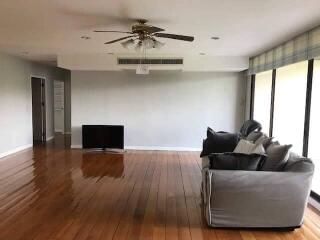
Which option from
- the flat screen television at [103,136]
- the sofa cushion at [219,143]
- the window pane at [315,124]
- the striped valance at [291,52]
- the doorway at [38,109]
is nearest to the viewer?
the striped valance at [291,52]

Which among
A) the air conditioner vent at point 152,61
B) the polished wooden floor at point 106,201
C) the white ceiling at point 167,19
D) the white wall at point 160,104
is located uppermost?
the white ceiling at point 167,19

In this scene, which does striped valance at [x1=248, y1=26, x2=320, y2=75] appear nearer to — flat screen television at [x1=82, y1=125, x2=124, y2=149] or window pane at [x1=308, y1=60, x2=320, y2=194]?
window pane at [x1=308, y1=60, x2=320, y2=194]

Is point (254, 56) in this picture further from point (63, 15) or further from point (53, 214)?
point (53, 214)

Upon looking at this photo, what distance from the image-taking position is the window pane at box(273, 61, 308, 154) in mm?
4508

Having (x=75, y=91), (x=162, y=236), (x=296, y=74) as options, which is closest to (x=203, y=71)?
(x=296, y=74)

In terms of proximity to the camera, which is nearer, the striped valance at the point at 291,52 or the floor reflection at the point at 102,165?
the striped valance at the point at 291,52

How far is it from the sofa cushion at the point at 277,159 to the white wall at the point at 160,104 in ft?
13.3

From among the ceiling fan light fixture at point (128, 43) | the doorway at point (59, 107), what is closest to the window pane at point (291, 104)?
the ceiling fan light fixture at point (128, 43)

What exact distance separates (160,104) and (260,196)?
463cm

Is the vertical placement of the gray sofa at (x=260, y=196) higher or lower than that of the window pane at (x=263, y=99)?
lower

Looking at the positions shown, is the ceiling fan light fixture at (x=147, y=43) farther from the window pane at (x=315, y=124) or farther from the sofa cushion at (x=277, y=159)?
the window pane at (x=315, y=124)

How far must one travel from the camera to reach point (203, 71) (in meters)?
7.04

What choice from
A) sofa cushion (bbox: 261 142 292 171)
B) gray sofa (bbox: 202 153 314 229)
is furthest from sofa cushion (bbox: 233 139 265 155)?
gray sofa (bbox: 202 153 314 229)

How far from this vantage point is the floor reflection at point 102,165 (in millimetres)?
5109
